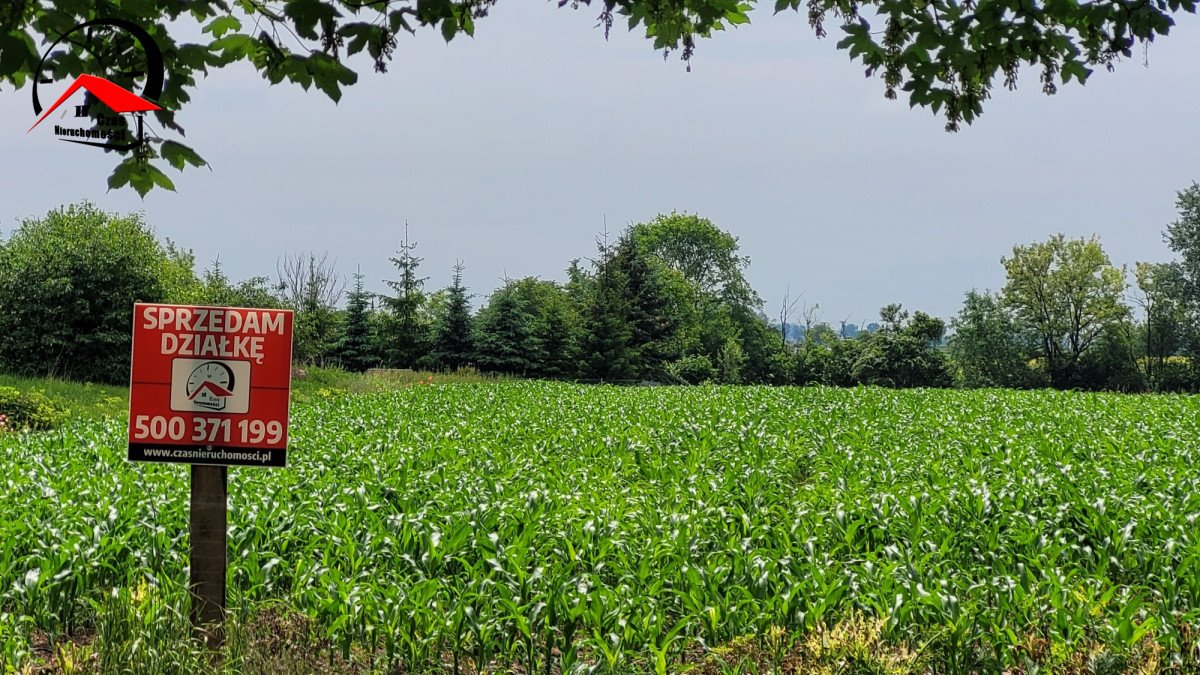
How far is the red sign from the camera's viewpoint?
429 cm

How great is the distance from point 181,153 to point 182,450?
1461 mm

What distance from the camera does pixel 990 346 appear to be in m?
47.1

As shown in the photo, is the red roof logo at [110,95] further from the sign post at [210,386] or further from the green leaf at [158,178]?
the sign post at [210,386]

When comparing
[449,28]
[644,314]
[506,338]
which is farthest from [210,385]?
[644,314]

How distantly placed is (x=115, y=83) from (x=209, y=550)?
2.39 m

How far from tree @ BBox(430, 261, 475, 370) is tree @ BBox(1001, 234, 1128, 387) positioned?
2956cm

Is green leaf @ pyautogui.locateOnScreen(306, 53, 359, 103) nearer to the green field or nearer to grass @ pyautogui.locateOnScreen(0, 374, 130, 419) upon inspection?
the green field

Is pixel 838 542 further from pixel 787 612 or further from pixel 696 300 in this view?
pixel 696 300

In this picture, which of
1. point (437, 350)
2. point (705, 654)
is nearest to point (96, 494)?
point (705, 654)

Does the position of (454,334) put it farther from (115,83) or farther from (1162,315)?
(1162,315)

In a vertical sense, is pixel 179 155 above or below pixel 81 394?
above

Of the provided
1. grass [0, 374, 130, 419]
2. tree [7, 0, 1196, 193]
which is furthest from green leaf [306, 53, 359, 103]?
grass [0, 374, 130, 419]

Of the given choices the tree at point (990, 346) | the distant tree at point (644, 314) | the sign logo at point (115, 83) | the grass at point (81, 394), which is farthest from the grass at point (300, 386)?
the tree at point (990, 346)

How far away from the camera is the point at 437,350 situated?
3400cm
